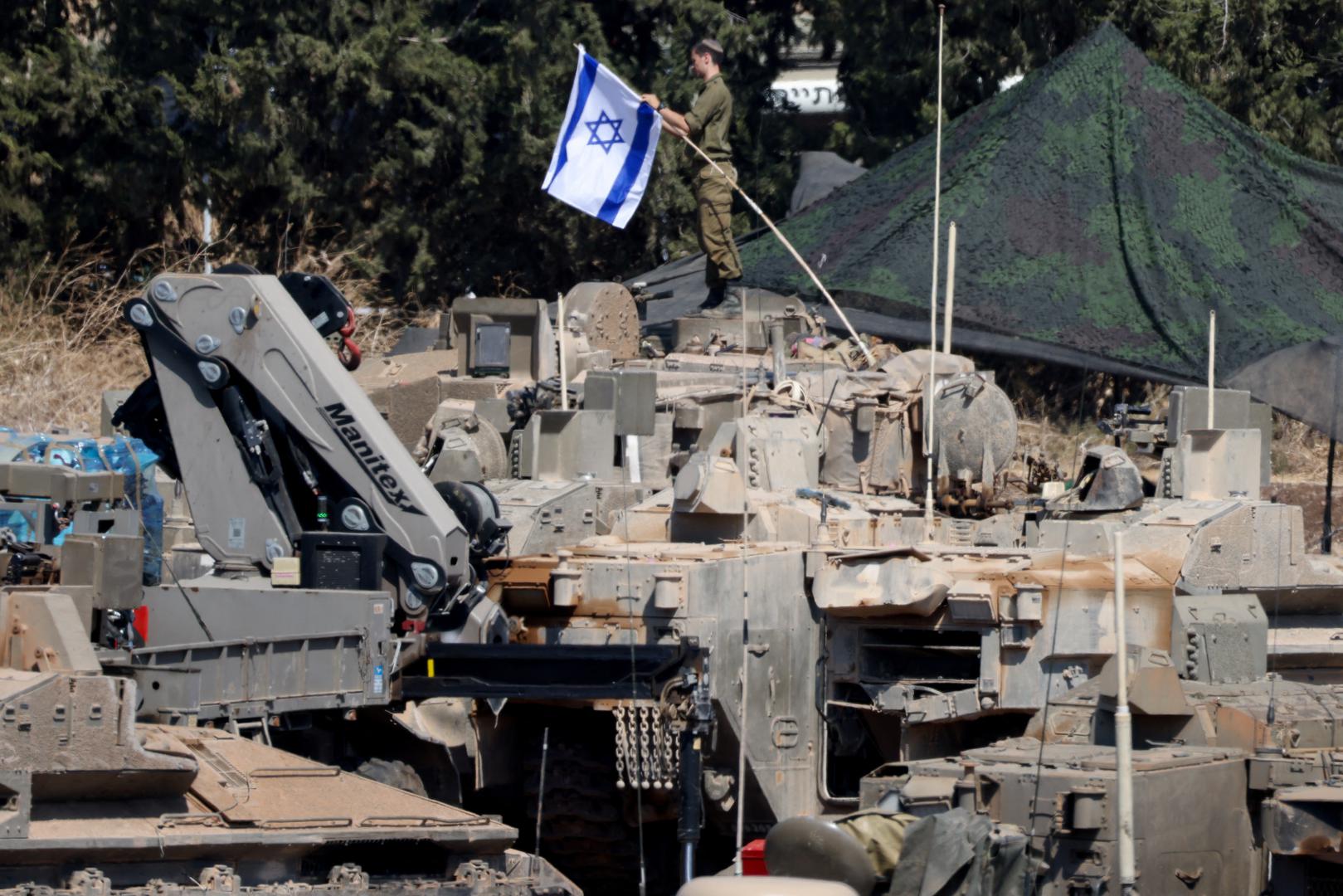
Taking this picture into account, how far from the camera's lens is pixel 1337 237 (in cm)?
2298

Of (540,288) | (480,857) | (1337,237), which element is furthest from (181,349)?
(540,288)

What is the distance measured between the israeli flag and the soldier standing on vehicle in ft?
1.19

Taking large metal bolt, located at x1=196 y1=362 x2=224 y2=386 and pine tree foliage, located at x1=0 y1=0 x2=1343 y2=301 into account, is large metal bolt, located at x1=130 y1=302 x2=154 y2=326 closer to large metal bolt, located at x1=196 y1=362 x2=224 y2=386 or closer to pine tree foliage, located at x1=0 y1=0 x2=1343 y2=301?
large metal bolt, located at x1=196 y1=362 x2=224 y2=386

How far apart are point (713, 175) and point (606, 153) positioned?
4.48 feet

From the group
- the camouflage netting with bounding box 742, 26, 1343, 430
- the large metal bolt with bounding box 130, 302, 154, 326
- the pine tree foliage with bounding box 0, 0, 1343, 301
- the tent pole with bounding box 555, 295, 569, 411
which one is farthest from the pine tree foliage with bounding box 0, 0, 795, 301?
the large metal bolt with bounding box 130, 302, 154, 326

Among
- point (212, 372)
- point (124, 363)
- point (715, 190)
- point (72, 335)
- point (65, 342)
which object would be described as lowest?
point (212, 372)

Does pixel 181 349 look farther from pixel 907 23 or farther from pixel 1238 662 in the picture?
pixel 907 23

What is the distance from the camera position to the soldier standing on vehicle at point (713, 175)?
2227 centimetres

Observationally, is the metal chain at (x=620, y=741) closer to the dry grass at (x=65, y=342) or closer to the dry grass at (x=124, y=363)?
the dry grass at (x=124, y=363)

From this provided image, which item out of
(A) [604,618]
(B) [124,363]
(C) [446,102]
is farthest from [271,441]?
(C) [446,102]

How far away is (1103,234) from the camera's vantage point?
23.2 meters

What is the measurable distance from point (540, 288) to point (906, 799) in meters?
A: 18.3

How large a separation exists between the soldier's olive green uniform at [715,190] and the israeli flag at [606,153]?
0.79 metres

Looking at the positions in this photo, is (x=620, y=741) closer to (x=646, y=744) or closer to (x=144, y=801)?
(x=646, y=744)
